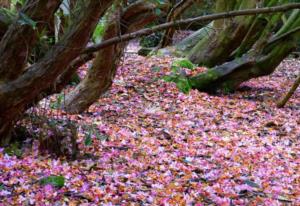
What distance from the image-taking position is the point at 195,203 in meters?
3.67

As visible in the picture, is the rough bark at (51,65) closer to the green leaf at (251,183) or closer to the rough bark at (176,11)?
the rough bark at (176,11)

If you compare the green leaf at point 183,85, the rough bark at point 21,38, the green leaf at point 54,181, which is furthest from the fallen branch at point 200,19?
the green leaf at point 183,85

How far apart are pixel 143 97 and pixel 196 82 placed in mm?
1371

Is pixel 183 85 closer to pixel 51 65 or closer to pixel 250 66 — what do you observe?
pixel 250 66

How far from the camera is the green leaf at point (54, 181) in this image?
3.48 meters

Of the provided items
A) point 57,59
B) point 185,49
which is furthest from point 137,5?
point 185,49

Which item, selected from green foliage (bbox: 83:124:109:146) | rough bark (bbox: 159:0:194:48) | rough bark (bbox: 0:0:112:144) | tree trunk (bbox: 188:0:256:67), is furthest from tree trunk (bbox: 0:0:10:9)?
tree trunk (bbox: 188:0:256:67)

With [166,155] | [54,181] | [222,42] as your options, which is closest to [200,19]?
[54,181]

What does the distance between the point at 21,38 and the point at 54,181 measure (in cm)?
112

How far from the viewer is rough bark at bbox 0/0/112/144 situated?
3.34 meters

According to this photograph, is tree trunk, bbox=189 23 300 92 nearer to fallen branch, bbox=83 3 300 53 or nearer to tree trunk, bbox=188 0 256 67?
tree trunk, bbox=188 0 256 67

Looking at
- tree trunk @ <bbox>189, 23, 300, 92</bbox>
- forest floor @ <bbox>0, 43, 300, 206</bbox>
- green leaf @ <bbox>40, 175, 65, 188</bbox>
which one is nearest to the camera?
green leaf @ <bbox>40, 175, 65, 188</bbox>

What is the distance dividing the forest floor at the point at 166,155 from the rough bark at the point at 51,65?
0.48 meters

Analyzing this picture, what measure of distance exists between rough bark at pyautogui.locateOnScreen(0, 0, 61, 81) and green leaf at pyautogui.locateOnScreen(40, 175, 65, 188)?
84 cm
